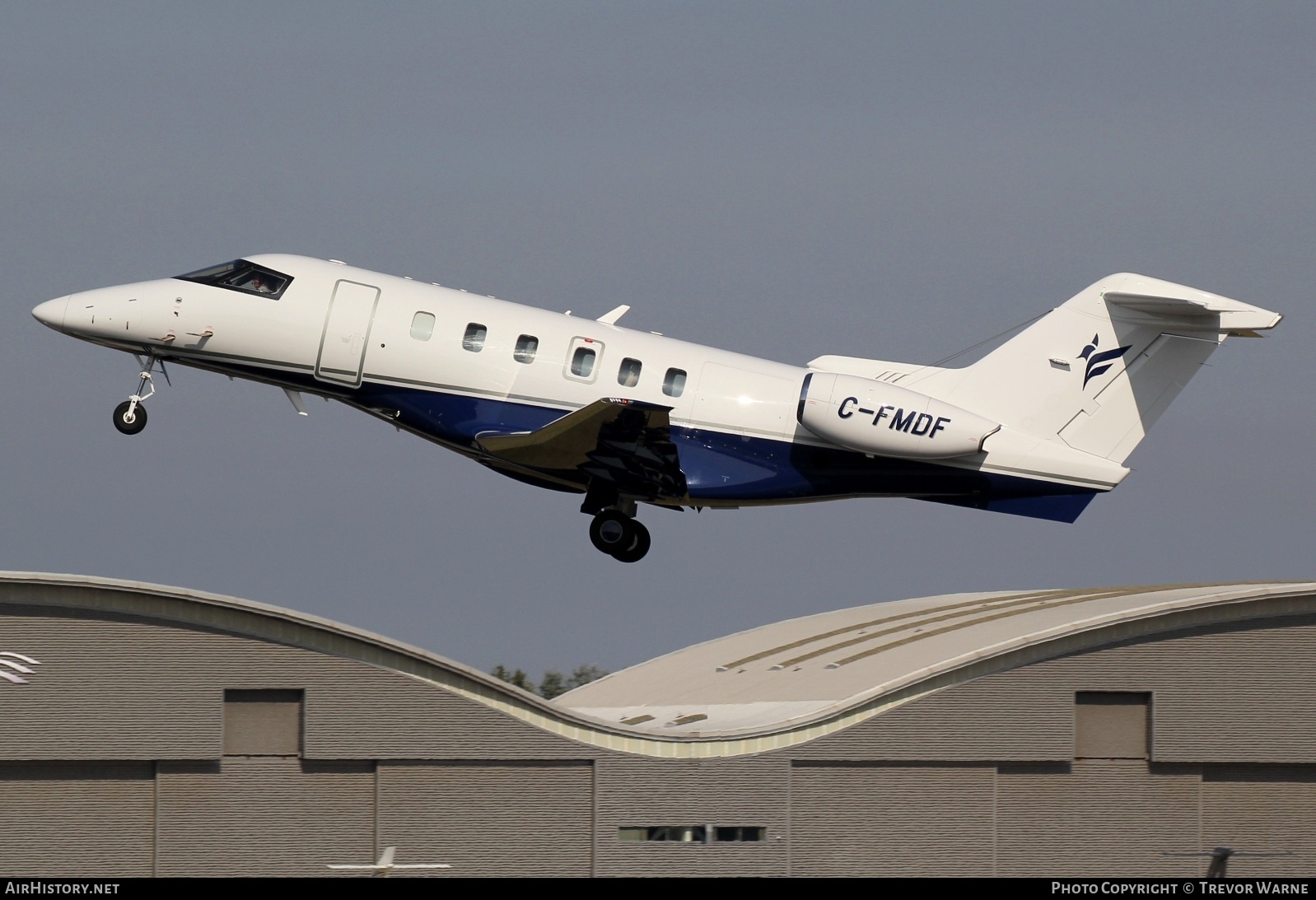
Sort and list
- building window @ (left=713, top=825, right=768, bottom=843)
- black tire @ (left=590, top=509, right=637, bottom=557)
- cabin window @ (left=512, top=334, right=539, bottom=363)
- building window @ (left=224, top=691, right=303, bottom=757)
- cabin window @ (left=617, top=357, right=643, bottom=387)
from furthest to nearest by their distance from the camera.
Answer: building window @ (left=713, top=825, right=768, bottom=843) → building window @ (left=224, top=691, right=303, bottom=757) → black tire @ (left=590, top=509, right=637, bottom=557) → cabin window @ (left=512, top=334, right=539, bottom=363) → cabin window @ (left=617, top=357, right=643, bottom=387)

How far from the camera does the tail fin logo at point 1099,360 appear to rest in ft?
76.9

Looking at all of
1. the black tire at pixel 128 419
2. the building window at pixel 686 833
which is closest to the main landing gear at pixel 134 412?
the black tire at pixel 128 419

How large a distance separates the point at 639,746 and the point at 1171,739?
8.55 m

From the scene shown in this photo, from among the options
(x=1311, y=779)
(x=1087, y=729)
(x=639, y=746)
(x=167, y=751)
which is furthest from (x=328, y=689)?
(x=1311, y=779)

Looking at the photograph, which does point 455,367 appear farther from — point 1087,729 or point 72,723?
point 1087,729

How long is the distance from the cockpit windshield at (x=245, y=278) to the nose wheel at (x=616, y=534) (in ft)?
16.5

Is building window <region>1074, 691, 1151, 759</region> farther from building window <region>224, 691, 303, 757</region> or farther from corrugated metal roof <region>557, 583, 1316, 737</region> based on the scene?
building window <region>224, 691, 303, 757</region>

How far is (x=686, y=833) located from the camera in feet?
89.5

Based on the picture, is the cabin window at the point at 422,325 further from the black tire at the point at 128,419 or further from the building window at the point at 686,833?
the building window at the point at 686,833

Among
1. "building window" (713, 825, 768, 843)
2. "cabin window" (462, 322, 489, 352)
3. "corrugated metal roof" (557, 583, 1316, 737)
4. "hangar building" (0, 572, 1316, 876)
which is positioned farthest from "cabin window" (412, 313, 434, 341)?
"building window" (713, 825, 768, 843)

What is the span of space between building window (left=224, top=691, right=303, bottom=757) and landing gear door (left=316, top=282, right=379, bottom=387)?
5.95 meters

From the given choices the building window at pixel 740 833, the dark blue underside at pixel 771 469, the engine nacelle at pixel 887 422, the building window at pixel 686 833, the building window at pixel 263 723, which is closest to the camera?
the engine nacelle at pixel 887 422

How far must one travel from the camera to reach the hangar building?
26719mm

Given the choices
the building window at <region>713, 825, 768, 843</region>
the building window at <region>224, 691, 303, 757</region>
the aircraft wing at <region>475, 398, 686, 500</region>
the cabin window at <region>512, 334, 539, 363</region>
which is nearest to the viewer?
the aircraft wing at <region>475, 398, 686, 500</region>
